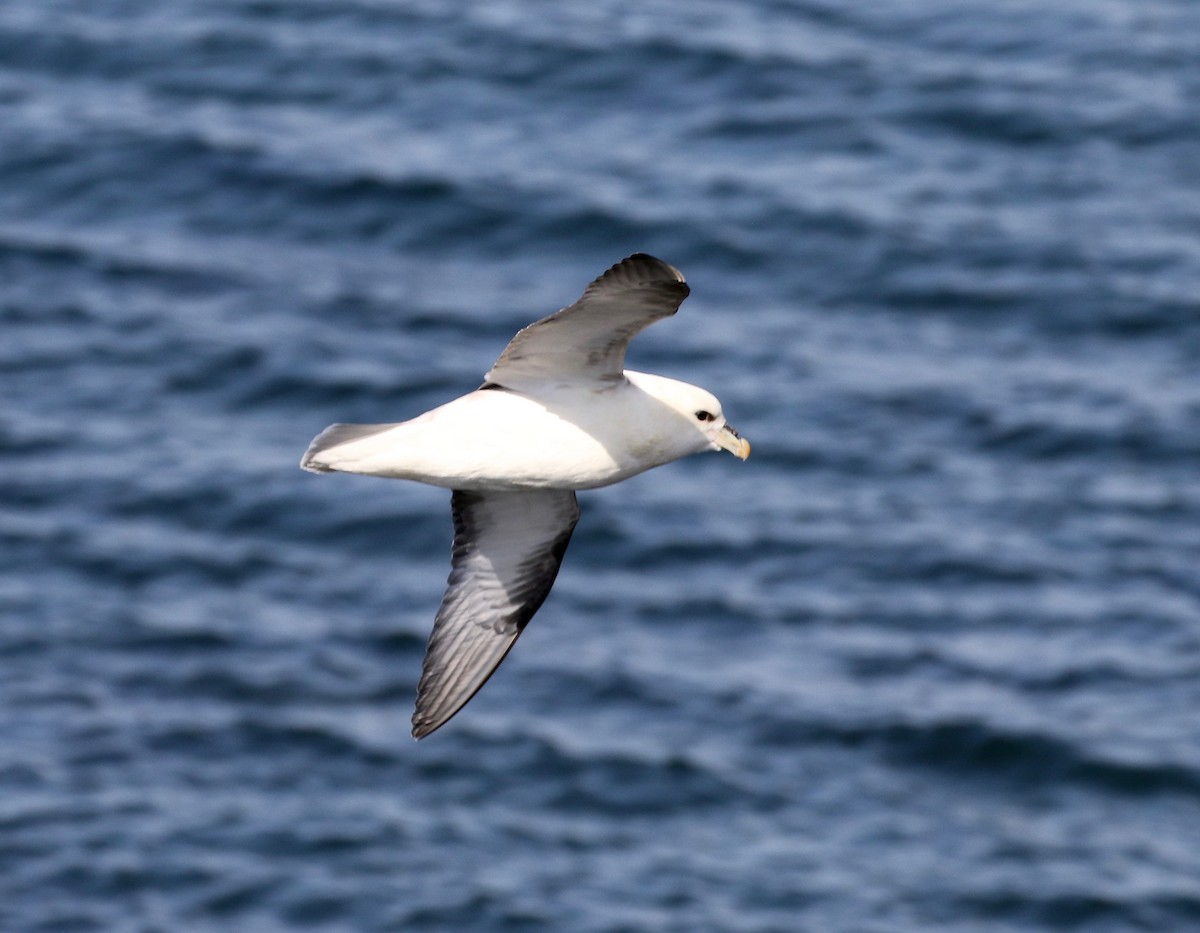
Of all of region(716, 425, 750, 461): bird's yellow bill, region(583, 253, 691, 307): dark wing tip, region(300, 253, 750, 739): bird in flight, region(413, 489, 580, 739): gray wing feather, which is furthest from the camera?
region(413, 489, 580, 739): gray wing feather

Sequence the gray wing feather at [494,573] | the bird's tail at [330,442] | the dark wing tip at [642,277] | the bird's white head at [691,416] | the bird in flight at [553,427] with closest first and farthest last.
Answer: the dark wing tip at [642,277]
the bird in flight at [553,427]
the bird's tail at [330,442]
the bird's white head at [691,416]
the gray wing feather at [494,573]

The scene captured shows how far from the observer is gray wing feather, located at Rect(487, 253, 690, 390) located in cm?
815

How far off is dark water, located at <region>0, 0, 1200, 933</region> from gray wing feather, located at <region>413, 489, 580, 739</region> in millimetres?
6891

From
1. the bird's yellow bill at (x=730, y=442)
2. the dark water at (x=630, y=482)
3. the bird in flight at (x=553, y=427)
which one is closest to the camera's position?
the bird in flight at (x=553, y=427)

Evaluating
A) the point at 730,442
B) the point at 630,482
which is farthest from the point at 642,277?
the point at 630,482

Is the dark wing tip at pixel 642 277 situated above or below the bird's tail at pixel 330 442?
above

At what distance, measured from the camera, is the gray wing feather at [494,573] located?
391 inches

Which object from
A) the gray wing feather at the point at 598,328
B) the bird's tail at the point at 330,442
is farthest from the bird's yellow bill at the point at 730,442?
the bird's tail at the point at 330,442

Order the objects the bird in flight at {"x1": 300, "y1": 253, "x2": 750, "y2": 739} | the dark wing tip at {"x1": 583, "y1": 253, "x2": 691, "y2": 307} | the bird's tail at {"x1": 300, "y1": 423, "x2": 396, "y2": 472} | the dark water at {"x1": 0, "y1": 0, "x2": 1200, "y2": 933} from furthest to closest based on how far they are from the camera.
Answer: the dark water at {"x1": 0, "y1": 0, "x2": 1200, "y2": 933}, the bird's tail at {"x1": 300, "y1": 423, "x2": 396, "y2": 472}, the bird in flight at {"x1": 300, "y1": 253, "x2": 750, "y2": 739}, the dark wing tip at {"x1": 583, "y1": 253, "x2": 691, "y2": 307}

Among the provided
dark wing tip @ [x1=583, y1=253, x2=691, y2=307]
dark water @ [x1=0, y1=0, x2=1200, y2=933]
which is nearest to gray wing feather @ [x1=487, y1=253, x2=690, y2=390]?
dark wing tip @ [x1=583, y1=253, x2=691, y2=307]

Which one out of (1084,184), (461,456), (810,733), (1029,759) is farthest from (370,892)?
(1084,184)

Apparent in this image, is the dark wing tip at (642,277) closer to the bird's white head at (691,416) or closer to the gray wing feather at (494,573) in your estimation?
the bird's white head at (691,416)

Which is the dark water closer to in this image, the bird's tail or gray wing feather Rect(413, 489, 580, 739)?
gray wing feather Rect(413, 489, 580, 739)

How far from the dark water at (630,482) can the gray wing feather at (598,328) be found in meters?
8.23
